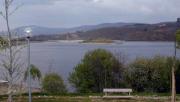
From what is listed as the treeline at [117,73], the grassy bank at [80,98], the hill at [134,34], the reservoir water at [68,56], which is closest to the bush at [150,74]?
the treeline at [117,73]

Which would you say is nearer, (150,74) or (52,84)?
(52,84)

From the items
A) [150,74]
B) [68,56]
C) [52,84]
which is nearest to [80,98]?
[52,84]

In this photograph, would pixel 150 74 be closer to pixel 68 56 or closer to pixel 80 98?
pixel 80 98

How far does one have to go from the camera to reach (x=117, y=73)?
147 feet

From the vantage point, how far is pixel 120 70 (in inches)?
1781

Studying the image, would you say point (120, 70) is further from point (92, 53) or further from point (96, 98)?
point (96, 98)

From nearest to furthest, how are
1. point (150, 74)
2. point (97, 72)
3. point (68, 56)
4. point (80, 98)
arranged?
point (80, 98) → point (150, 74) → point (97, 72) → point (68, 56)

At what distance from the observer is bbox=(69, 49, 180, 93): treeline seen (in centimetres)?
4197

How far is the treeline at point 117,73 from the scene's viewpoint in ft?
138

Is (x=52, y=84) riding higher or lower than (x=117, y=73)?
lower

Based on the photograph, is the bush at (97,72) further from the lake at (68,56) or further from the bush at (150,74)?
the lake at (68,56)

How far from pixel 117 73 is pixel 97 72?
2.20 metres

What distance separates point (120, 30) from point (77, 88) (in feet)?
361

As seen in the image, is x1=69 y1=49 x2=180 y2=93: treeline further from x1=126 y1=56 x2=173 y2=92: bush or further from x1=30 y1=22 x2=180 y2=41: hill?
x1=30 y1=22 x2=180 y2=41: hill
